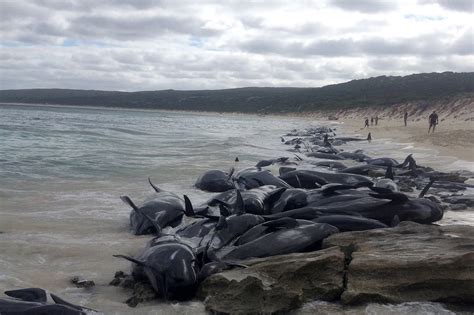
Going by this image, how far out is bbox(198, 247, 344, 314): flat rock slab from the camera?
4.64 m

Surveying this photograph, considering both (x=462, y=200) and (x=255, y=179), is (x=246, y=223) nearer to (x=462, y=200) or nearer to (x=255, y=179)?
(x=255, y=179)

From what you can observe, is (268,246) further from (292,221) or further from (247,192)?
(247,192)

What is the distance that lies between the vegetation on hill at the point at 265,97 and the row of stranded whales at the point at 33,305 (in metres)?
72.7

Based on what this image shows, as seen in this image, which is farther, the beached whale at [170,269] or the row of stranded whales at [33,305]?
the beached whale at [170,269]

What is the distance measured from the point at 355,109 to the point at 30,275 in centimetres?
7862

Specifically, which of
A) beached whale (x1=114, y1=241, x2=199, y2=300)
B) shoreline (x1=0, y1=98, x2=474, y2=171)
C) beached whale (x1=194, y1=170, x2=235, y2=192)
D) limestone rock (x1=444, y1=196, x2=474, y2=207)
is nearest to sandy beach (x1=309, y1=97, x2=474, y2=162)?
shoreline (x1=0, y1=98, x2=474, y2=171)

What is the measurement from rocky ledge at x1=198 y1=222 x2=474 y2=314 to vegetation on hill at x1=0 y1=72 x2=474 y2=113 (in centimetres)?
7120

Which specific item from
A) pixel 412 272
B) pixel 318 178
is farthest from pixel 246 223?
pixel 318 178

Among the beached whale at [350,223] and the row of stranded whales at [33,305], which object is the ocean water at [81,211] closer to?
the row of stranded whales at [33,305]

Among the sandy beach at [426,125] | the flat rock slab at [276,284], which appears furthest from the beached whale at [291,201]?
the sandy beach at [426,125]

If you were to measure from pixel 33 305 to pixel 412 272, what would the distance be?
3389mm

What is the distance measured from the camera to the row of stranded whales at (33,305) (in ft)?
13.7

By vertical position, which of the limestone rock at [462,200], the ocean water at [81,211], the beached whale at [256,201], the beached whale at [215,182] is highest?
the beached whale at [256,201]

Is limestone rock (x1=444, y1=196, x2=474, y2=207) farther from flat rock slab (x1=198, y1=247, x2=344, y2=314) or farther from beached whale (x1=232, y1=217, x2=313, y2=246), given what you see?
flat rock slab (x1=198, y1=247, x2=344, y2=314)
